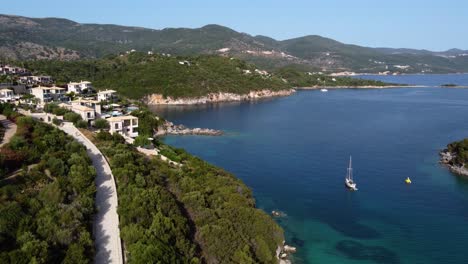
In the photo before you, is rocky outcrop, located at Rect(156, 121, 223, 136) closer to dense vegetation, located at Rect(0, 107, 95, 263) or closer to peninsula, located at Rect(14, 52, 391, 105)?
dense vegetation, located at Rect(0, 107, 95, 263)

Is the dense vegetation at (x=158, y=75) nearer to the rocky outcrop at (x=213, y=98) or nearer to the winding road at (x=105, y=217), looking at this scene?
the rocky outcrop at (x=213, y=98)

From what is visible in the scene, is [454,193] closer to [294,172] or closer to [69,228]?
[294,172]

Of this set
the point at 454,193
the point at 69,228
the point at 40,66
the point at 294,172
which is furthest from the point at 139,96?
the point at 69,228

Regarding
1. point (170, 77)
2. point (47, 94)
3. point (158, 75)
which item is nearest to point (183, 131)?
point (47, 94)

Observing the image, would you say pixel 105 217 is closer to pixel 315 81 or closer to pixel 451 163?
pixel 451 163

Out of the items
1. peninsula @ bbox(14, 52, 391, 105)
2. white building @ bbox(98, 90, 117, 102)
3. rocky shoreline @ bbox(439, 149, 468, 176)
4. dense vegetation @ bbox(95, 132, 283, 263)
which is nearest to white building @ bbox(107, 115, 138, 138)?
dense vegetation @ bbox(95, 132, 283, 263)
